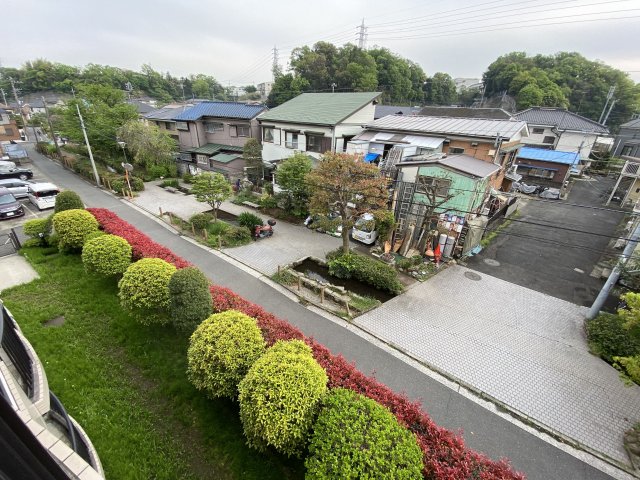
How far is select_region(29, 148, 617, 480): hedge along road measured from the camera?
6.98m

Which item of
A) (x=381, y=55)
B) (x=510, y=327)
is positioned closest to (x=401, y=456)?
(x=510, y=327)

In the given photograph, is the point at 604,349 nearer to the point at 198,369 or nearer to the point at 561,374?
the point at 561,374

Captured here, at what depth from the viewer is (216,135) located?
30625 millimetres

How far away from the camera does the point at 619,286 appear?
14141mm

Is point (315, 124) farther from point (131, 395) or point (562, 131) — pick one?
point (562, 131)

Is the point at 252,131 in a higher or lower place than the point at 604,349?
higher

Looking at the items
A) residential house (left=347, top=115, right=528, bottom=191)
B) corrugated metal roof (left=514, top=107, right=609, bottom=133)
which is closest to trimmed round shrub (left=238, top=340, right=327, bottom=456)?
residential house (left=347, top=115, right=528, bottom=191)

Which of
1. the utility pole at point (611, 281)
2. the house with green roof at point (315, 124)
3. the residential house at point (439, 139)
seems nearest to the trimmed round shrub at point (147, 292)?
the residential house at point (439, 139)

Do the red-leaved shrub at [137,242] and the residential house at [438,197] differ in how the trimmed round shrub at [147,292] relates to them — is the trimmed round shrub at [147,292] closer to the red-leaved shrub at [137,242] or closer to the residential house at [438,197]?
the red-leaved shrub at [137,242]

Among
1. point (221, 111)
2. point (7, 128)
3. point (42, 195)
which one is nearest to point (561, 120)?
point (221, 111)

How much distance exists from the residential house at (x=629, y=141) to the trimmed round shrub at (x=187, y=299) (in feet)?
171

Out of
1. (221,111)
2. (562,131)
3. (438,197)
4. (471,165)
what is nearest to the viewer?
(438,197)

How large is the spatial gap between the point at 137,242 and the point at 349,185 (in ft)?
32.0

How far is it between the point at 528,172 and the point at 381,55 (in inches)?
1650
